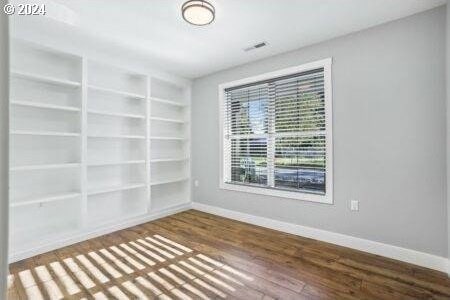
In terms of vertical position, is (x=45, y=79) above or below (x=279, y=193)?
above

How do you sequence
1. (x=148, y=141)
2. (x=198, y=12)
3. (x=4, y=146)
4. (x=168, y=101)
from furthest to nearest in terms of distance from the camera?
(x=168, y=101) < (x=148, y=141) < (x=198, y=12) < (x=4, y=146)

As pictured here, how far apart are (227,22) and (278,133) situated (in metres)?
1.63

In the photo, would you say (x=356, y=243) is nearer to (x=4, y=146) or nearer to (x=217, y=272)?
(x=217, y=272)

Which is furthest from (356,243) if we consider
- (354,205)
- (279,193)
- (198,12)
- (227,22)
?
(198,12)

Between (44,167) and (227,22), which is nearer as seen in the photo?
(227,22)

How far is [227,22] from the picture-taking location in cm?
253

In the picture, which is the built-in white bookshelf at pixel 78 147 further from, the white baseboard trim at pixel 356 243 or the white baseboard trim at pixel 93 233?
the white baseboard trim at pixel 356 243

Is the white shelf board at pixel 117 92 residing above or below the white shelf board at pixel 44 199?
above

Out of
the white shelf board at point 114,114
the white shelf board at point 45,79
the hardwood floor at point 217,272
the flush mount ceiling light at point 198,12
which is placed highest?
the flush mount ceiling light at point 198,12

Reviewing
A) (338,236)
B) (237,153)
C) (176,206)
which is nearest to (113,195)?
(176,206)

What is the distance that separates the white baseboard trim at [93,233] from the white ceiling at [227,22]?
249 cm

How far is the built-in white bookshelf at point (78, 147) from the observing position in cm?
271

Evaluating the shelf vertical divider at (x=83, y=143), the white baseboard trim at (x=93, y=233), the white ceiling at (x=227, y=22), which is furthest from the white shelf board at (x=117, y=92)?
the white baseboard trim at (x=93, y=233)

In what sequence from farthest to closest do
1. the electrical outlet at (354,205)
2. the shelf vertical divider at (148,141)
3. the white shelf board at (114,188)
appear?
1. the shelf vertical divider at (148,141)
2. the white shelf board at (114,188)
3. the electrical outlet at (354,205)
